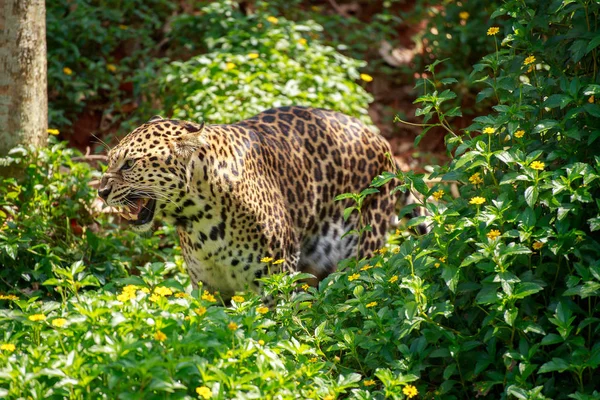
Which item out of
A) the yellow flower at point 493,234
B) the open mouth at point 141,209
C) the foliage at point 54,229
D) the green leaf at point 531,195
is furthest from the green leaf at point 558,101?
the foliage at point 54,229

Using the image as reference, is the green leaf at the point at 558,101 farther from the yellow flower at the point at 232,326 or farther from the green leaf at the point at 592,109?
the yellow flower at the point at 232,326

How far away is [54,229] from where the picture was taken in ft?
24.6

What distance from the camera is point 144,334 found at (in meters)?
4.47

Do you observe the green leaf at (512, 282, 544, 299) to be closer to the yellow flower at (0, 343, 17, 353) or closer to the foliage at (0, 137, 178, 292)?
the yellow flower at (0, 343, 17, 353)

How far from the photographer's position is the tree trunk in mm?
7645

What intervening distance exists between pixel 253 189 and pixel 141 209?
2.82 feet

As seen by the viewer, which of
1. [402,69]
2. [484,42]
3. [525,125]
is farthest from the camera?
[402,69]

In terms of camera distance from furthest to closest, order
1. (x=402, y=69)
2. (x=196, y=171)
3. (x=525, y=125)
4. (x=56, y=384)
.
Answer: (x=402, y=69) < (x=196, y=171) < (x=525, y=125) < (x=56, y=384)

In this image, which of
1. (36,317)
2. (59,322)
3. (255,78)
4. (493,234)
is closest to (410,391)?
(493,234)

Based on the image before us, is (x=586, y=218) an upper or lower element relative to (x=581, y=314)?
upper

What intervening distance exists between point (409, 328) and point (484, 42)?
7386 millimetres

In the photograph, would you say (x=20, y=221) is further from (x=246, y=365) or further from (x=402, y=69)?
(x=402, y=69)

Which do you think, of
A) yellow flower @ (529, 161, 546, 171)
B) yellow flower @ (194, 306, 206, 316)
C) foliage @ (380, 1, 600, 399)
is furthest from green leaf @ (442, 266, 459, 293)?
Answer: yellow flower @ (194, 306, 206, 316)

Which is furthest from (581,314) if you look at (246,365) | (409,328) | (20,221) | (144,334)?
(20,221)
